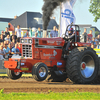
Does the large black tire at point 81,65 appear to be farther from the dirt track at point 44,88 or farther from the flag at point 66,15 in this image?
the flag at point 66,15

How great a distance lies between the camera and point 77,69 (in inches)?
374

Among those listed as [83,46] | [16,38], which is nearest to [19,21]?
[16,38]

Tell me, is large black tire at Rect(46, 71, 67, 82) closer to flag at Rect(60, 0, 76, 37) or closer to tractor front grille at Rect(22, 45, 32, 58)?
tractor front grille at Rect(22, 45, 32, 58)

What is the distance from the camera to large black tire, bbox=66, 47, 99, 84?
9.55 meters

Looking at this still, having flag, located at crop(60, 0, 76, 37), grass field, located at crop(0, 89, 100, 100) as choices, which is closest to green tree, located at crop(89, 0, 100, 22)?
flag, located at crop(60, 0, 76, 37)

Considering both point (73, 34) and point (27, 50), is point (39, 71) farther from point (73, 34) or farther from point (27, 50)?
point (73, 34)

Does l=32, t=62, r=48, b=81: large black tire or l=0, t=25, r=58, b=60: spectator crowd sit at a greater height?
l=0, t=25, r=58, b=60: spectator crowd

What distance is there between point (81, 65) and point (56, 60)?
102cm

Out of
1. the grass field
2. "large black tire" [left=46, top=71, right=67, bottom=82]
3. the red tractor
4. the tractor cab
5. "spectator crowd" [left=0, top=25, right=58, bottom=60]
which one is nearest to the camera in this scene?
the grass field

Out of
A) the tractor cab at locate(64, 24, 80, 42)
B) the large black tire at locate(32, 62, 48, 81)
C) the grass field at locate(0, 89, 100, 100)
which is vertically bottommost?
the grass field at locate(0, 89, 100, 100)

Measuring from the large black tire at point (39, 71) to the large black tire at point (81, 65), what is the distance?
111 centimetres

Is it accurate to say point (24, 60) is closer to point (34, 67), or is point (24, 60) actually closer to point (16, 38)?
point (34, 67)

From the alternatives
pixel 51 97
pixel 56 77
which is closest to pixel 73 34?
pixel 56 77

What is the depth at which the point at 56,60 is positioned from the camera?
10.1m
